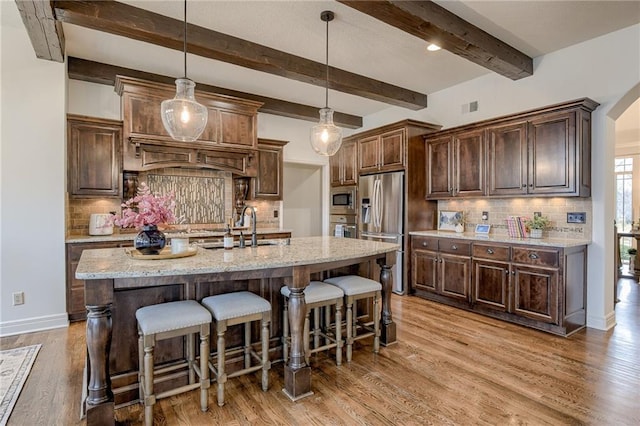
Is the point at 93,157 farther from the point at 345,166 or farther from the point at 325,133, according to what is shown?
the point at 345,166

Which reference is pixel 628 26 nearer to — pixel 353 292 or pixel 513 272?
pixel 513 272

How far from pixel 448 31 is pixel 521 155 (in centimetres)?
174

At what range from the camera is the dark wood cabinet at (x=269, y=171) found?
5.48 m

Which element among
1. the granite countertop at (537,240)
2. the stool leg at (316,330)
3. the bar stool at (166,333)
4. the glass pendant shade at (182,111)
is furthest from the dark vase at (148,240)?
the granite countertop at (537,240)

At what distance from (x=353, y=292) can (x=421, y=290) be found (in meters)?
2.38

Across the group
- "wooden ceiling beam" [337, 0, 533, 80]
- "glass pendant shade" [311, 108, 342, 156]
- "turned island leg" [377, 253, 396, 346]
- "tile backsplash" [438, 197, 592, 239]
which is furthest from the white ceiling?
"turned island leg" [377, 253, 396, 346]

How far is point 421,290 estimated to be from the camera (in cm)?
490

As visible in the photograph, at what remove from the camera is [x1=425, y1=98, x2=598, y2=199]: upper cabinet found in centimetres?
356

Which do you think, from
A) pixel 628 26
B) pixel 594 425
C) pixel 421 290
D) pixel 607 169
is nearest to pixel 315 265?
pixel 594 425

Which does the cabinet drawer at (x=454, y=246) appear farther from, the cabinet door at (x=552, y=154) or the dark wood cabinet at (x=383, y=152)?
the dark wood cabinet at (x=383, y=152)

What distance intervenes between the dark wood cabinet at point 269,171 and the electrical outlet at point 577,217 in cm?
389

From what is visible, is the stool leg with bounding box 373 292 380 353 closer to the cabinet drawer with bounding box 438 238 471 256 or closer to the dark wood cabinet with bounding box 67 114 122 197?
the cabinet drawer with bounding box 438 238 471 256

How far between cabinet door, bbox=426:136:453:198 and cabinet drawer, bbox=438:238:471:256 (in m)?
0.71

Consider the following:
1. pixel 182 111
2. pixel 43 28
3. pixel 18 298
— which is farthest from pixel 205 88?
pixel 18 298
